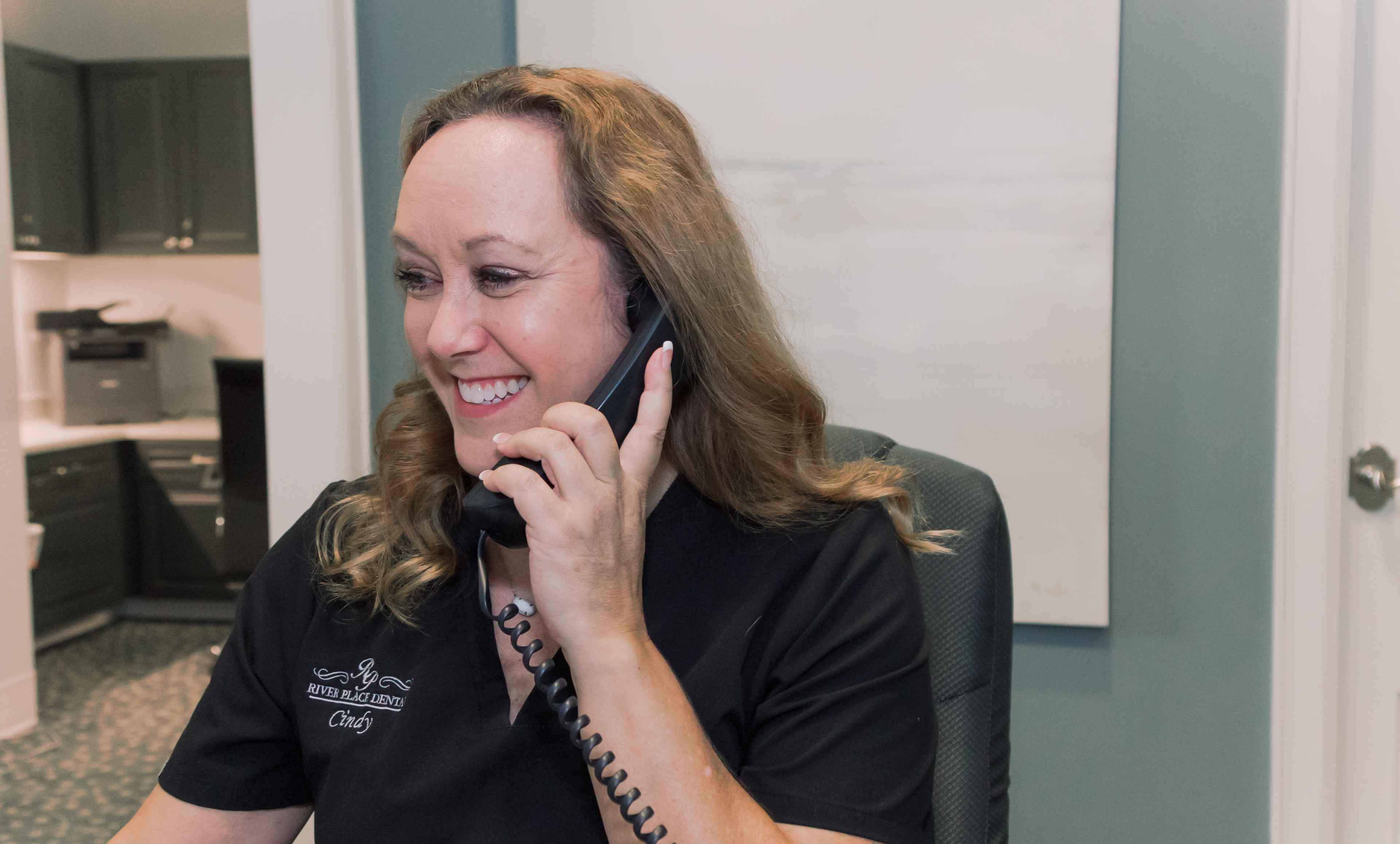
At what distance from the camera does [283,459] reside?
5.35 feet

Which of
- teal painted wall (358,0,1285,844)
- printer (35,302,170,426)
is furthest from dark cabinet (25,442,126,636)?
teal painted wall (358,0,1285,844)

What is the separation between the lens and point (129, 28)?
445cm

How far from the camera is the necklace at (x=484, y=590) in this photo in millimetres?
916

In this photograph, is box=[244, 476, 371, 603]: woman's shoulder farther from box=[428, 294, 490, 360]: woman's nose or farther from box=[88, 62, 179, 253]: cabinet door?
box=[88, 62, 179, 253]: cabinet door

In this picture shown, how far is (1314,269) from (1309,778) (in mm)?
750

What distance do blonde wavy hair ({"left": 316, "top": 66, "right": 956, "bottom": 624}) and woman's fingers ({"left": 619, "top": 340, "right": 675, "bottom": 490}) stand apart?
5 cm

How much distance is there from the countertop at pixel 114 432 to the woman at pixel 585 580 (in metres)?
3.79

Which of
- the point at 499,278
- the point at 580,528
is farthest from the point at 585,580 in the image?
the point at 499,278

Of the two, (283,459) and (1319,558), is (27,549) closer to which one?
(283,459)

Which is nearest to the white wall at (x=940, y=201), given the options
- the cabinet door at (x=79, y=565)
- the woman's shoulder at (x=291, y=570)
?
the woman's shoulder at (x=291, y=570)

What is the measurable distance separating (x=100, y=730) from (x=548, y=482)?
3122mm

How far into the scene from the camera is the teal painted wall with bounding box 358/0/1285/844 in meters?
1.54

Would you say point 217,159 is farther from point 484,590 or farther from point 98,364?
point 484,590

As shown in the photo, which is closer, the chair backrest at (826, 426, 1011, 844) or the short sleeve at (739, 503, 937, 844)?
the short sleeve at (739, 503, 937, 844)
